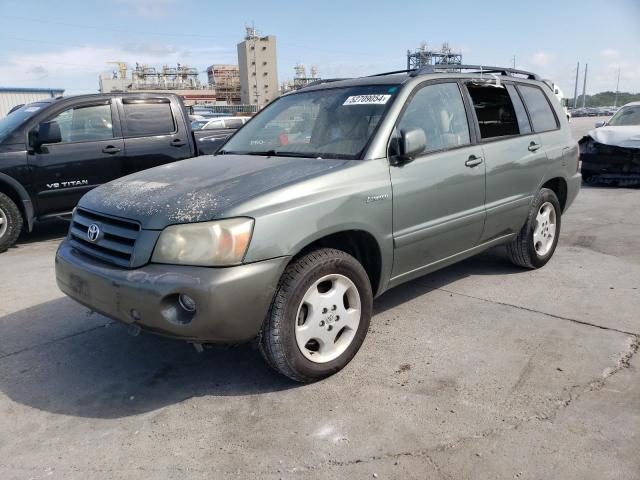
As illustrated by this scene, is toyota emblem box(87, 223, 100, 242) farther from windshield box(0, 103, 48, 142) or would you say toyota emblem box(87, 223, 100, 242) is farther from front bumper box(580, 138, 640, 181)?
front bumper box(580, 138, 640, 181)

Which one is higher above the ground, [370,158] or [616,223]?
[370,158]

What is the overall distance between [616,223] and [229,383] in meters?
6.07

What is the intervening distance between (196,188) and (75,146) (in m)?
4.31

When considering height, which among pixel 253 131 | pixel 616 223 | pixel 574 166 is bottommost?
pixel 616 223

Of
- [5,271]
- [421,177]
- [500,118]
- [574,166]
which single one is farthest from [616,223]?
[5,271]

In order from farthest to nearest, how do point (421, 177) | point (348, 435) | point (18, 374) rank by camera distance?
point (421, 177), point (18, 374), point (348, 435)

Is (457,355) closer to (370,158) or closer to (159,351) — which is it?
(370,158)

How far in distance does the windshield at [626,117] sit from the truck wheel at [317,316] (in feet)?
30.6

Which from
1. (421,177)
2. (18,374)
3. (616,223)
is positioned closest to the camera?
(18,374)

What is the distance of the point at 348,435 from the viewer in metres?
2.49

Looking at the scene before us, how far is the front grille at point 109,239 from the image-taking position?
271 cm

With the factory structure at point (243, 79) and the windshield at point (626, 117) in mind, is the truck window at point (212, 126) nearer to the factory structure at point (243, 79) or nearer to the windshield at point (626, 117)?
the windshield at point (626, 117)

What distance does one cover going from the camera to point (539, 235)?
484cm

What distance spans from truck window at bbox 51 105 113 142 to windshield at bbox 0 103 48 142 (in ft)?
1.01
